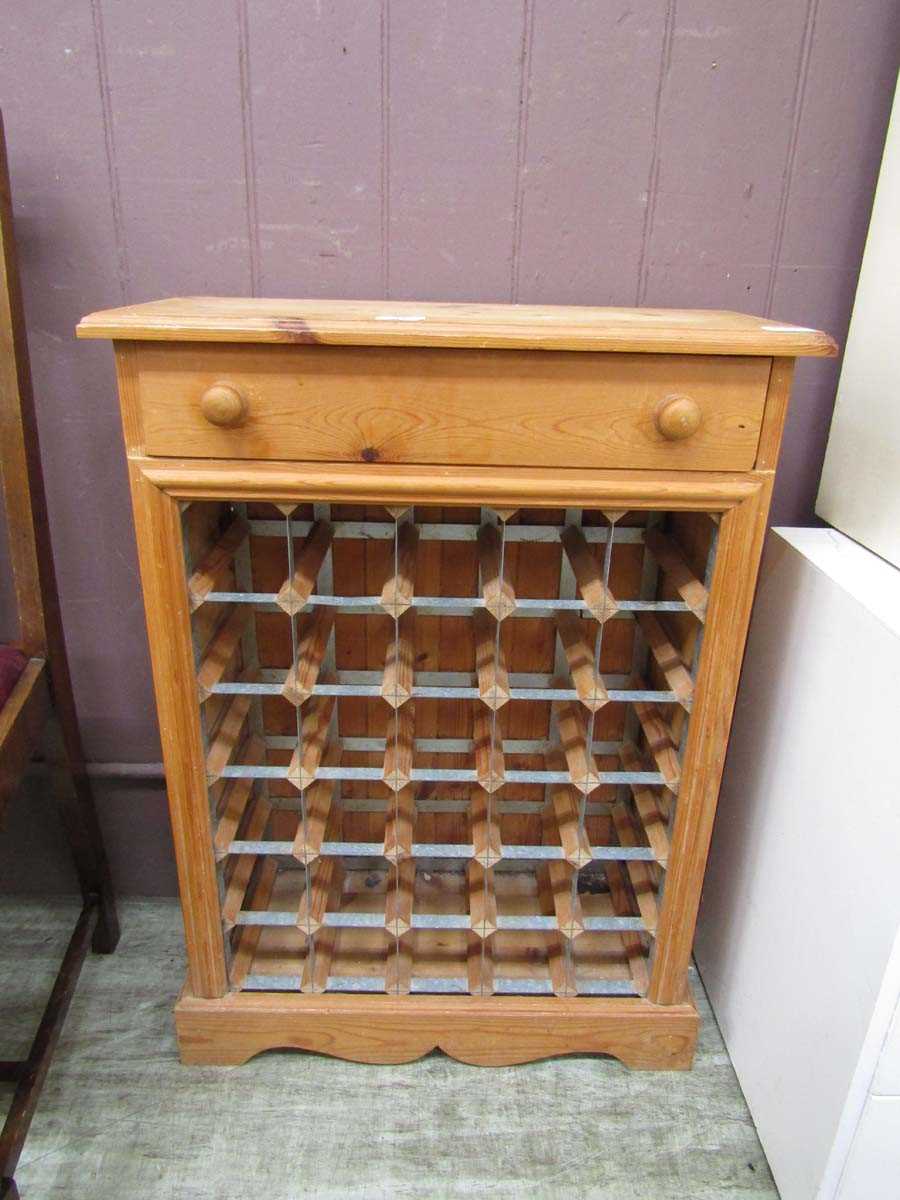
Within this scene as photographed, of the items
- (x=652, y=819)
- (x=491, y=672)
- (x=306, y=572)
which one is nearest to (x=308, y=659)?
(x=306, y=572)

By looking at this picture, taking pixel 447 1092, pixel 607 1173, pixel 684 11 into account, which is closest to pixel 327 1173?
→ pixel 447 1092

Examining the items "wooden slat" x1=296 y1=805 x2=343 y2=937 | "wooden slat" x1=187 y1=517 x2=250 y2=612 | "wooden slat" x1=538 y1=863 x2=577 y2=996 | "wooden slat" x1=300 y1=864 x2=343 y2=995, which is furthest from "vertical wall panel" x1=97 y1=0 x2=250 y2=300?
"wooden slat" x1=538 y1=863 x2=577 y2=996

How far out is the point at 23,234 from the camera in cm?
130

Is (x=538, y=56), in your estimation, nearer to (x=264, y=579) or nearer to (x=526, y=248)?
(x=526, y=248)

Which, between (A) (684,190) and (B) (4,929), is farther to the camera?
(B) (4,929)

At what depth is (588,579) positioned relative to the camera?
1151 millimetres

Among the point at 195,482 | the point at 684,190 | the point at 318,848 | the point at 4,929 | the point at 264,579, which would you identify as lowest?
the point at 4,929

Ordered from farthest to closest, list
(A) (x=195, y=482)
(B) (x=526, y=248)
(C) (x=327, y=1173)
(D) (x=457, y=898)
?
(D) (x=457, y=898), (B) (x=526, y=248), (C) (x=327, y=1173), (A) (x=195, y=482)

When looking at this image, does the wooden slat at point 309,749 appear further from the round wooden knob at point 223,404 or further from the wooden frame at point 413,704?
the round wooden knob at point 223,404

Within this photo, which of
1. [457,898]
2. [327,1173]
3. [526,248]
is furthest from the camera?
[457,898]

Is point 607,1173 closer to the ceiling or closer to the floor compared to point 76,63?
closer to the floor

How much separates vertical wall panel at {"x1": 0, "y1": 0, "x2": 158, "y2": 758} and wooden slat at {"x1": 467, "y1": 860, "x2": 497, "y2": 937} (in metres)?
0.67

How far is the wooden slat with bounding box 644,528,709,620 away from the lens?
1.10m

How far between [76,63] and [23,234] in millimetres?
261
